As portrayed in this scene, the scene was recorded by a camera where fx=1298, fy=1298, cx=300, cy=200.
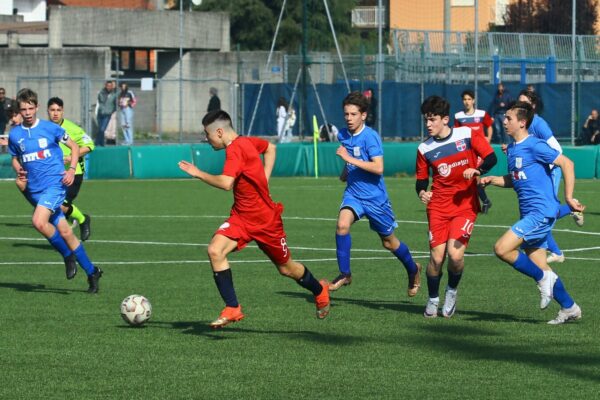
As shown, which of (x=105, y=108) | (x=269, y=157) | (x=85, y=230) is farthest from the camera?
(x=105, y=108)

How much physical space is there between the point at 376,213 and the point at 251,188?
2.85 metres

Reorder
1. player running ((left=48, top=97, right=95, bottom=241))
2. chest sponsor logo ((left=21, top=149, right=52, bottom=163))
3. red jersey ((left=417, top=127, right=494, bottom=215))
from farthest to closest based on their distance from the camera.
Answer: player running ((left=48, top=97, right=95, bottom=241)), chest sponsor logo ((left=21, top=149, right=52, bottom=163)), red jersey ((left=417, top=127, right=494, bottom=215))

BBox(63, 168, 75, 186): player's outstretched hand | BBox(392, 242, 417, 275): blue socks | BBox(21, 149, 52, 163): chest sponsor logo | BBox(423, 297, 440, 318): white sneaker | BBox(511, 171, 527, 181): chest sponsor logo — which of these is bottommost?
BBox(423, 297, 440, 318): white sneaker

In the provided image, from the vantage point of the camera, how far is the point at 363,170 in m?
12.9

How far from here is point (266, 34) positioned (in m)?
73.1

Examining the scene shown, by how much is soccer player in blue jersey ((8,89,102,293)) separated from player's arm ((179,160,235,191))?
12.3ft

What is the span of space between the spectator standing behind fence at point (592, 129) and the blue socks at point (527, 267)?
2644cm

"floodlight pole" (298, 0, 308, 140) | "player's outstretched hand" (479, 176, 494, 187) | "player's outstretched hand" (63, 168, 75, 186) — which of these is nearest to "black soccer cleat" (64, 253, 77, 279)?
"player's outstretched hand" (63, 168, 75, 186)

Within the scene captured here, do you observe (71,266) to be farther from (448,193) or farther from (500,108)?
(500,108)

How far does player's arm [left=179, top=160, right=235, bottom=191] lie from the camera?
960 cm

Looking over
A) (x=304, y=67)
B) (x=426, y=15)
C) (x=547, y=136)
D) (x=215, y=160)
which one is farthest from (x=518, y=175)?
(x=426, y=15)

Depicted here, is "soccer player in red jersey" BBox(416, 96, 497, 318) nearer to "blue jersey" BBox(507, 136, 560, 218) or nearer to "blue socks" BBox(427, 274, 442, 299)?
"blue socks" BBox(427, 274, 442, 299)

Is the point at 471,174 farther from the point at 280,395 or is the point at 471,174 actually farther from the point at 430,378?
the point at 280,395

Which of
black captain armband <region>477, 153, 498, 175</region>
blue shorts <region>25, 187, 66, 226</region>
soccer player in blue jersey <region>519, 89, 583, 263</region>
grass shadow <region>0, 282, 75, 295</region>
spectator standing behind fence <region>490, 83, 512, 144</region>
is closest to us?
black captain armband <region>477, 153, 498, 175</region>
